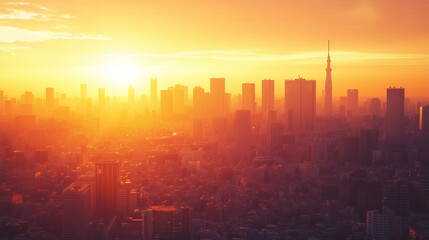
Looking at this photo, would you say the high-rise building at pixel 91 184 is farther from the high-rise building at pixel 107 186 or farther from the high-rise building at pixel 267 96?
the high-rise building at pixel 267 96

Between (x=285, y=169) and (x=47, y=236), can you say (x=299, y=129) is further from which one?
(x=47, y=236)

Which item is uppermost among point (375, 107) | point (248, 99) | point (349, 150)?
→ point (248, 99)

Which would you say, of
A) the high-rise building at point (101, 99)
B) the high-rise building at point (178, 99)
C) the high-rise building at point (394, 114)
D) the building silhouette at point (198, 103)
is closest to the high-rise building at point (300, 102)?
the building silhouette at point (198, 103)

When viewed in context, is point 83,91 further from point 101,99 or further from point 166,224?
point 166,224

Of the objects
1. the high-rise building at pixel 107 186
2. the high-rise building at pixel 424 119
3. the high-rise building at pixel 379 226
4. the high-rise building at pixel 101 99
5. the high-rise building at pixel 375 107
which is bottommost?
the high-rise building at pixel 379 226

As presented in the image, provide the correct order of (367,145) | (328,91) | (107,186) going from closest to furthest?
(107,186) → (367,145) → (328,91)

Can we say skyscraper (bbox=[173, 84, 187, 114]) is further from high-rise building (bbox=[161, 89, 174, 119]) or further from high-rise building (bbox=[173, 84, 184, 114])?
high-rise building (bbox=[161, 89, 174, 119])

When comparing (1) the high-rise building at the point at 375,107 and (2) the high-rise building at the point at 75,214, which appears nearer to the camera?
(2) the high-rise building at the point at 75,214

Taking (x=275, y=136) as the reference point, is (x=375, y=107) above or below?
above

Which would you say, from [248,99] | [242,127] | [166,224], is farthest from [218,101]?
[166,224]
